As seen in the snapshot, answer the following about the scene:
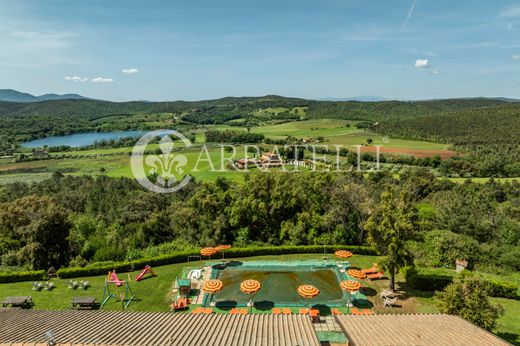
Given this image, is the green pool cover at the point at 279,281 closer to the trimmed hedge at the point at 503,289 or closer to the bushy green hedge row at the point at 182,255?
the bushy green hedge row at the point at 182,255

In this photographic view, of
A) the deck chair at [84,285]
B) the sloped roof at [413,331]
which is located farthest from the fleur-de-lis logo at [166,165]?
the sloped roof at [413,331]

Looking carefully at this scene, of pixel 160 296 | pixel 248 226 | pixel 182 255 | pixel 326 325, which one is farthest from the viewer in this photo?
pixel 248 226

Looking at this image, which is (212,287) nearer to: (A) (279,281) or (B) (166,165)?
(A) (279,281)

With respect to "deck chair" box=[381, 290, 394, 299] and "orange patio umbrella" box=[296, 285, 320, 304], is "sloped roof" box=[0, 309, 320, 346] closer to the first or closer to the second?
"orange patio umbrella" box=[296, 285, 320, 304]

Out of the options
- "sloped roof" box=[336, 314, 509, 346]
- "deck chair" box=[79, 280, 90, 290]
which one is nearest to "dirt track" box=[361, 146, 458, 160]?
"sloped roof" box=[336, 314, 509, 346]

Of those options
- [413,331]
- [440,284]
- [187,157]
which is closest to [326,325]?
[413,331]

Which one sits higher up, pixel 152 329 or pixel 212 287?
pixel 152 329
